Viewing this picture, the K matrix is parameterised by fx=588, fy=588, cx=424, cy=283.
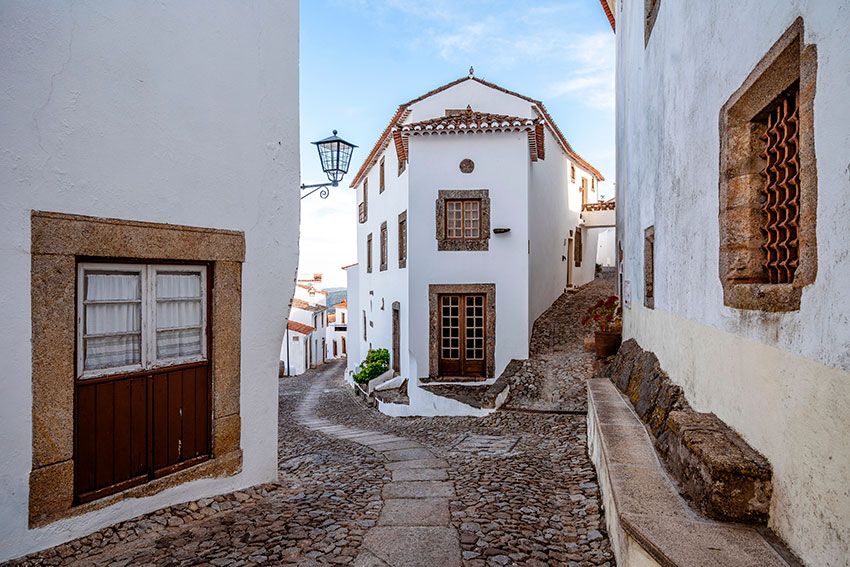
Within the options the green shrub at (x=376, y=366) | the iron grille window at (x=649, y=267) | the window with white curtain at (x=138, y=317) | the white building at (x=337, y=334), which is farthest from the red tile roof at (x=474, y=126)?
the white building at (x=337, y=334)

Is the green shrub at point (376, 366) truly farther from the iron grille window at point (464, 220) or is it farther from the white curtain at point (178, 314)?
the white curtain at point (178, 314)

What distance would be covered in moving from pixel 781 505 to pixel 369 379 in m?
14.3

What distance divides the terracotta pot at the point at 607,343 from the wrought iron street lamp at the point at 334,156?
200 inches

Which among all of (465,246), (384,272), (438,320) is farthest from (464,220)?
(384,272)

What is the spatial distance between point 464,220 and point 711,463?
1093 centimetres

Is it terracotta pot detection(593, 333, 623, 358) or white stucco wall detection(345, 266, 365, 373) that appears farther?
white stucco wall detection(345, 266, 365, 373)

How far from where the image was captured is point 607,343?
996 cm

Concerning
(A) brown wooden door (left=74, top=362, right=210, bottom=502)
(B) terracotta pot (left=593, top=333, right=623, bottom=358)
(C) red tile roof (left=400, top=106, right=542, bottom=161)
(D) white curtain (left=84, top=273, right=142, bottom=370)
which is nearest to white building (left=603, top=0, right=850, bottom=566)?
(A) brown wooden door (left=74, top=362, right=210, bottom=502)

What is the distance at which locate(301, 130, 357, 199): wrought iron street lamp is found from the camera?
28.4 ft

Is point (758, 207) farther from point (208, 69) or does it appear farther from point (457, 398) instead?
point (457, 398)

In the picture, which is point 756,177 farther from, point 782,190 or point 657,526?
point 657,526

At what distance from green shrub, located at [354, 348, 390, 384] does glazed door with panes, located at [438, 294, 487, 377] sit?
11.6 ft

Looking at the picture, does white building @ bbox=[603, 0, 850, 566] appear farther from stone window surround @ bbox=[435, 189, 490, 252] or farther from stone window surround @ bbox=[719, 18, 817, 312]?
stone window surround @ bbox=[435, 189, 490, 252]

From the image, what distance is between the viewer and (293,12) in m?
5.25
